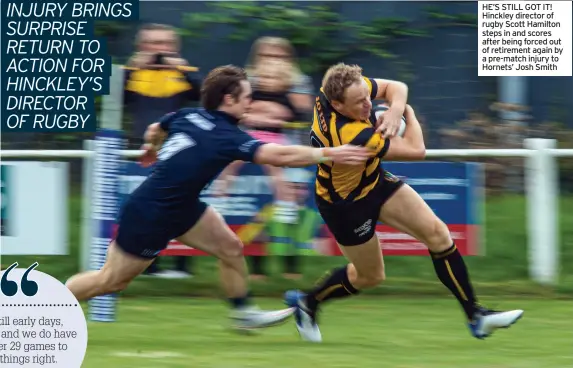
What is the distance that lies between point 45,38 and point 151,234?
4.69 metres

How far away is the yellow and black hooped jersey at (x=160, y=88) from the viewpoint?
390 inches

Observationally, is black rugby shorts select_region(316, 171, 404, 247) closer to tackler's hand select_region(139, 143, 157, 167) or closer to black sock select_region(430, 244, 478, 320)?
black sock select_region(430, 244, 478, 320)

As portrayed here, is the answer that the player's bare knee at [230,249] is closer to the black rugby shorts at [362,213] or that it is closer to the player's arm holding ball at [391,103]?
the black rugby shorts at [362,213]

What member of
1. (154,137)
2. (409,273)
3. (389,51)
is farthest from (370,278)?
(389,51)

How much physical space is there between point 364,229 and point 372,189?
236 millimetres

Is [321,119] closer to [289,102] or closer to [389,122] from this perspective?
[389,122]

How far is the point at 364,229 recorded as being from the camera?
7.34 meters

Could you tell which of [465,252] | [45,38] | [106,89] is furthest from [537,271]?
[45,38]

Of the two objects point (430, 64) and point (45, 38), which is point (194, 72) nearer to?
point (45, 38)

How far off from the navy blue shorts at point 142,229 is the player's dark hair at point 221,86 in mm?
669

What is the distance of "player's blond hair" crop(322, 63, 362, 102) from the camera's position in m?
7.11

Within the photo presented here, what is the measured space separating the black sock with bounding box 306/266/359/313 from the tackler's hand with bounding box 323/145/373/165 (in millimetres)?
1195

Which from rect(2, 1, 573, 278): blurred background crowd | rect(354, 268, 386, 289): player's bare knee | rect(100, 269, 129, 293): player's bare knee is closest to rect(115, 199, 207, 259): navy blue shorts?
rect(100, 269, 129, 293): player's bare knee

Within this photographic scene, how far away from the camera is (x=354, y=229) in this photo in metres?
7.34
